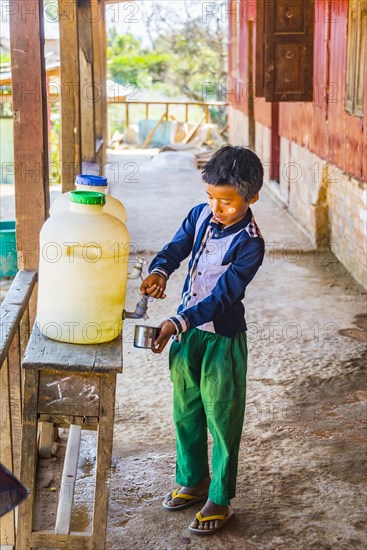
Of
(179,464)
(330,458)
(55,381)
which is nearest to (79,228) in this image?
(55,381)

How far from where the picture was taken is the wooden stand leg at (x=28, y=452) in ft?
9.27

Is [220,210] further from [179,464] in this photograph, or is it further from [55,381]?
[179,464]

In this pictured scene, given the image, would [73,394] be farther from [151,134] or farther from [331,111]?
[151,134]

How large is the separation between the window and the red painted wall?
109mm

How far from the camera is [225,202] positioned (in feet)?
10.6

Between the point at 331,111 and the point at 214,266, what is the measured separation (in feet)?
21.3

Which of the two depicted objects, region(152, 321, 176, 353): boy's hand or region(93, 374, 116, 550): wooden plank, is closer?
region(93, 374, 116, 550): wooden plank

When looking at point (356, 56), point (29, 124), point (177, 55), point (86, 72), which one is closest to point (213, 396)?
point (29, 124)

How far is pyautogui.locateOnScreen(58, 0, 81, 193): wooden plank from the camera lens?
16.6 feet

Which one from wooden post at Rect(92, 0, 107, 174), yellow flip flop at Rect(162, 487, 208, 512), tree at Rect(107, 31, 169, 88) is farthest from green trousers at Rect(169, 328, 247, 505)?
tree at Rect(107, 31, 169, 88)

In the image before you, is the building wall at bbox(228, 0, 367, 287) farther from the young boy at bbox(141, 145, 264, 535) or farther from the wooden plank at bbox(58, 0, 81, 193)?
the young boy at bbox(141, 145, 264, 535)

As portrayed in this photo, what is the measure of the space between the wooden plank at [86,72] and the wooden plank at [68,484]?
3868mm

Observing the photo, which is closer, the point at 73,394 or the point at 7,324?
the point at 73,394

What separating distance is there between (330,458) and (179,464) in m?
1.04
